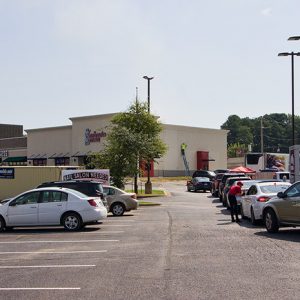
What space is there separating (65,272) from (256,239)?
21.3 feet

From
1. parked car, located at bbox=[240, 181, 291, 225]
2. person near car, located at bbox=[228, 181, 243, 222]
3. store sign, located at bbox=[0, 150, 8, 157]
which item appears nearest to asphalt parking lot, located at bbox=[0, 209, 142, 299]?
person near car, located at bbox=[228, 181, 243, 222]

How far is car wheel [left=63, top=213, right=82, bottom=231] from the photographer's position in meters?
19.3

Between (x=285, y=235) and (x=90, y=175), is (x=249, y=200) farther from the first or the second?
(x=90, y=175)

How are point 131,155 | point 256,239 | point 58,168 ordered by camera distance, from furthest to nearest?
point 131,155 < point 58,168 < point 256,239

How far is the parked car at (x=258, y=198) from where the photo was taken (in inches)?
771

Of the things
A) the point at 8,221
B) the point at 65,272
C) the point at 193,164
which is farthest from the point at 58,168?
the point at 193,164

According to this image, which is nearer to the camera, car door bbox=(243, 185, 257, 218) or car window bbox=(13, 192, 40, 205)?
car window bbox=(13, 192, 40, 205)

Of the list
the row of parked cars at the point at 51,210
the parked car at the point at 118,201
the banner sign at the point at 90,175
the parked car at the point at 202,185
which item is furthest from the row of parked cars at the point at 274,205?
the parked car at the point at 202,185

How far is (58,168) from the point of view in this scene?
3647cm

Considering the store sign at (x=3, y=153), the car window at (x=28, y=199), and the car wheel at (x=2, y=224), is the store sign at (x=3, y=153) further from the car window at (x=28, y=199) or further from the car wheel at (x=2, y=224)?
the car window at (x=28, y=199)

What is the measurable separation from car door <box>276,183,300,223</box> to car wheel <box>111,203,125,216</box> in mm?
10629

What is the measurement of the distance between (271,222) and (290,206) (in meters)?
0.95

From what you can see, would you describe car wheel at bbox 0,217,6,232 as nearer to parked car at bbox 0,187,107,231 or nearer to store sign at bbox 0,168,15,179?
parked car at bbox 0,187,107,231

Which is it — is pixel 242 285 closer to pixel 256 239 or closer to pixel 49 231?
pixel 256 239
